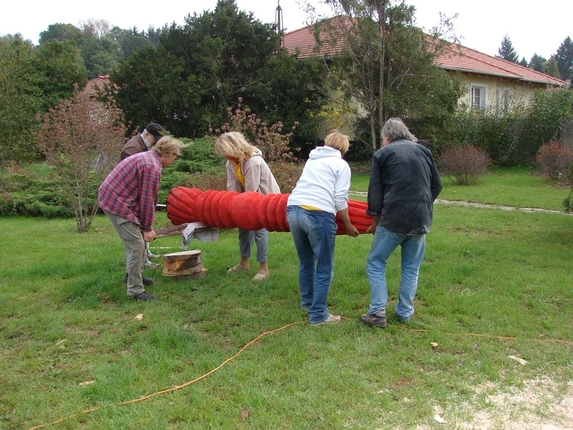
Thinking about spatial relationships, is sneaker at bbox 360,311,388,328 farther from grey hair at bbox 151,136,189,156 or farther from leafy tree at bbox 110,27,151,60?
leafy tree at bbox 110,27,151,60

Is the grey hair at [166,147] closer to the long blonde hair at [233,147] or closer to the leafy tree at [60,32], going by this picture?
the long blonde hair at [233,147]

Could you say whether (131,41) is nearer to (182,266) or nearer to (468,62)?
(468,62)

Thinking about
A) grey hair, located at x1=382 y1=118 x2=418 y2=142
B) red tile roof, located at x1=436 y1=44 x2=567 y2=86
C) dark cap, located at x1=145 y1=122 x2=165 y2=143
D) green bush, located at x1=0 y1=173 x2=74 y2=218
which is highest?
red tile roof, located at x1=436 y1=44 x2=567 y2=86

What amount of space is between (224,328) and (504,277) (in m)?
3.45

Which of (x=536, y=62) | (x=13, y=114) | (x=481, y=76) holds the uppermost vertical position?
(x=536, y=62)

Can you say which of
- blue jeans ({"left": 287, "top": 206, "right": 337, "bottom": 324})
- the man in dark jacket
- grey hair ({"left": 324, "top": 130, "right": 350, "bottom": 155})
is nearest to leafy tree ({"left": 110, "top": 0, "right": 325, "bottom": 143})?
grey hair ({"left": 324, "top": 130, "right": 350, "bottom": 155})

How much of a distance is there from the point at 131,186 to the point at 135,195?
107 millimetres

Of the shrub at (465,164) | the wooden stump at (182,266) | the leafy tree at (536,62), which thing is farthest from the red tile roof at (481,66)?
the leafy tree at (536,62)

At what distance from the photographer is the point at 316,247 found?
4.57m

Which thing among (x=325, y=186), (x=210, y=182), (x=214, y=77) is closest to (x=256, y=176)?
(x=325, y=186)

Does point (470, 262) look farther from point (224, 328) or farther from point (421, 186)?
point (224, 328)

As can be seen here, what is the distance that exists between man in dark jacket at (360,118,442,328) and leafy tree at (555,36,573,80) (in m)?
97.3

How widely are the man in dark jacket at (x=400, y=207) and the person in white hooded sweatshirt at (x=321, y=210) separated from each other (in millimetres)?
279

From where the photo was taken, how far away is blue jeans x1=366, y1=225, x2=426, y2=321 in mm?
4531
